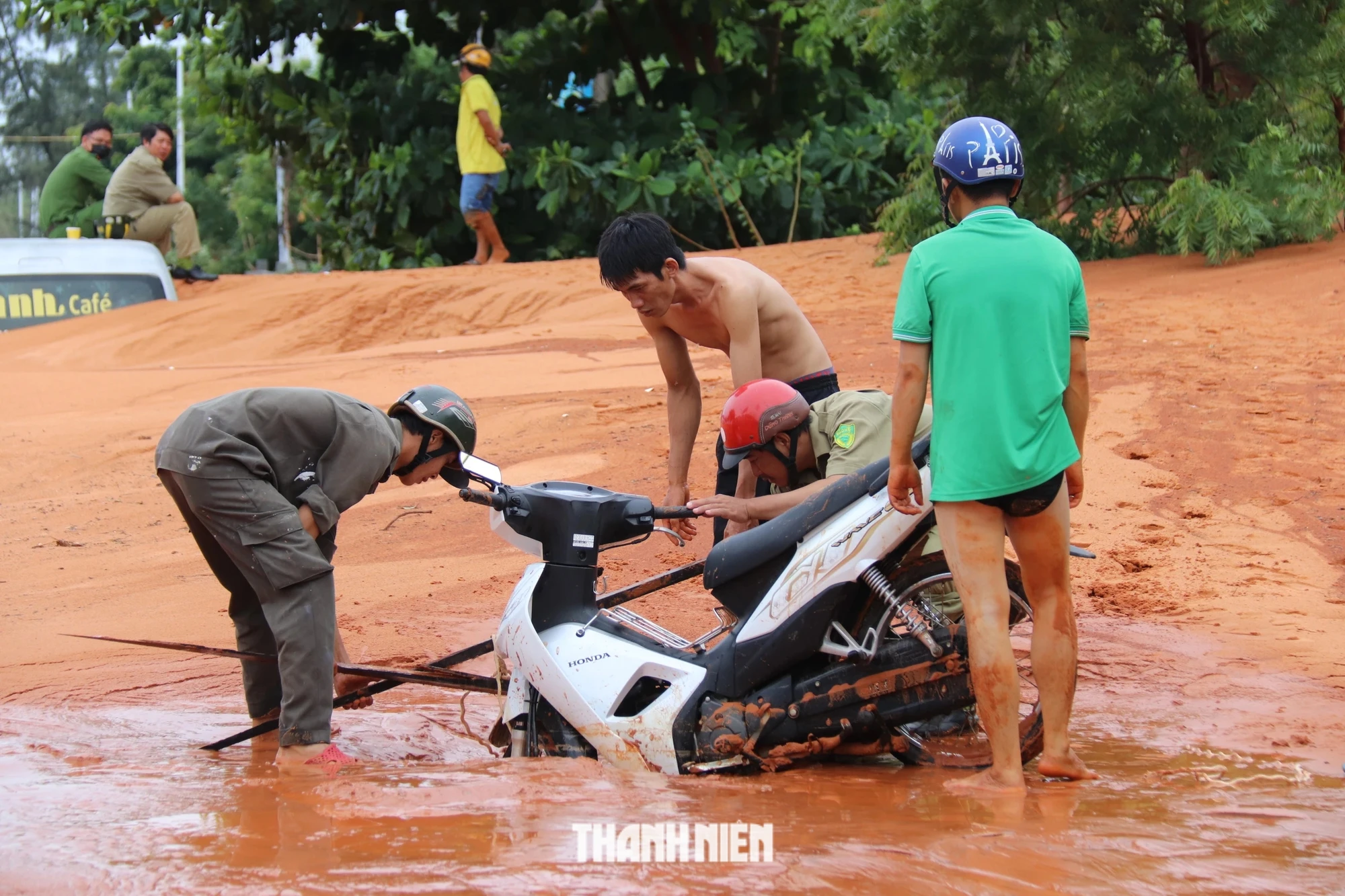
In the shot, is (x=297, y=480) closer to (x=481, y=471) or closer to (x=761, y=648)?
(x=481, y=471)

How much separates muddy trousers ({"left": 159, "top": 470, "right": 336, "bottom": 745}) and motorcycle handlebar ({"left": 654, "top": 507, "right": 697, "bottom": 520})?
92 centimetres

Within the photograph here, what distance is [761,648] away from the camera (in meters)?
3.45

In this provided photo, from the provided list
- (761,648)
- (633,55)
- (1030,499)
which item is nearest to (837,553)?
(761,648)

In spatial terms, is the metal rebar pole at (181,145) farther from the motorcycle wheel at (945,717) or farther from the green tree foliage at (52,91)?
the motorcycle wheel at (945,717)

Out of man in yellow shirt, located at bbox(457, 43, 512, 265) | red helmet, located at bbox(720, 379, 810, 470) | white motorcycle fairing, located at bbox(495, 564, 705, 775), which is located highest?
man in yellow shirt, located at bbox(457, 43, 512, 265)

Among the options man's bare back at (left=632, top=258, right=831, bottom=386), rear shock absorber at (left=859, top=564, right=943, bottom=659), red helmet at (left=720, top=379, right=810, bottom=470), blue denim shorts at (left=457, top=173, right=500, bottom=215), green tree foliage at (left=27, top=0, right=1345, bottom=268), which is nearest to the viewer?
rear shock absorber at (left=859, top=564, right=943, bottom=659)

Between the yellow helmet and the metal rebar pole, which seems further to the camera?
the metal rebar pole

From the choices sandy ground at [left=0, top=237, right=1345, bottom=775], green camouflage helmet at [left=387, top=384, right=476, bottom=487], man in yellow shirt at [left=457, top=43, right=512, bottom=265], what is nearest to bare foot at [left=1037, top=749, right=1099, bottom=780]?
sandy ground at [left=0, top=237, right=1345, bottom=775]

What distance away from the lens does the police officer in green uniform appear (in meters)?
3.64

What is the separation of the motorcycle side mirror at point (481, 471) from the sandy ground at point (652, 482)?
1.46 m

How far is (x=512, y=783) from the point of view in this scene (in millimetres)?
3275

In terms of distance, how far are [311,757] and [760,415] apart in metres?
1.55

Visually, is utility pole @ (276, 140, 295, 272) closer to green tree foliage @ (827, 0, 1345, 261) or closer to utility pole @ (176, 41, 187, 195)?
utility pole @ (176, 41, 187, 195)

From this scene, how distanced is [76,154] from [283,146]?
4.82m
